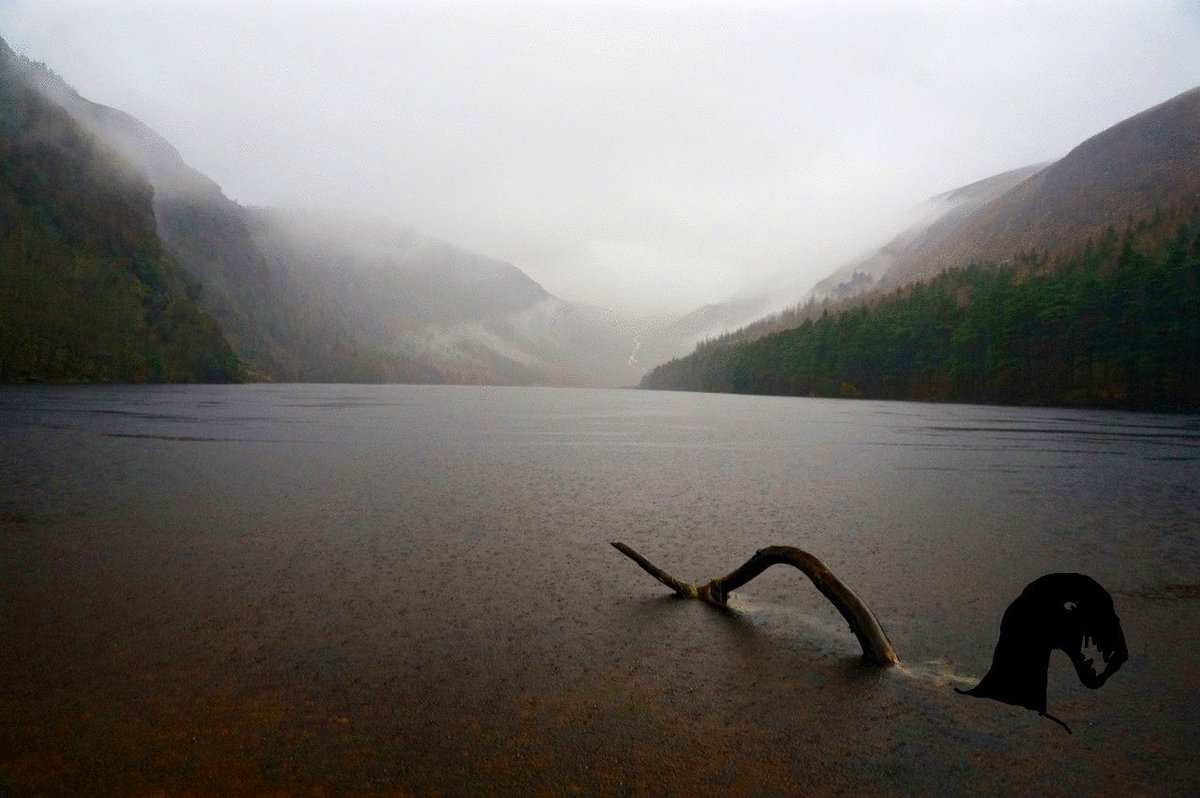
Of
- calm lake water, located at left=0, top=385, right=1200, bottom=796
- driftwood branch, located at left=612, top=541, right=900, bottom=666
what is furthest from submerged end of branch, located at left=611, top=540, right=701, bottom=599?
driftwood branch, located at left=612, top=541, right=900, bottom=666

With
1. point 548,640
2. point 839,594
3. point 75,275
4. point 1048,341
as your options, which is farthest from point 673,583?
point 75,275

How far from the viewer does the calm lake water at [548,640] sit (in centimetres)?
599

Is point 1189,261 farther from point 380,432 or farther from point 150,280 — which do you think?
point 150,280

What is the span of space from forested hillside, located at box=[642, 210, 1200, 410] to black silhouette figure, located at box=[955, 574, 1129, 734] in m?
93.4

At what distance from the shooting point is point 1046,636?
22.5 feet

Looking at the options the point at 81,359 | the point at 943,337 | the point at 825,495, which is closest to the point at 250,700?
the point at 825,495

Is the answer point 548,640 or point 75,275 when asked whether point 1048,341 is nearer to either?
point 548,640

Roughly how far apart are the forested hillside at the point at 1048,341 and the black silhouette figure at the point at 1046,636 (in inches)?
3676

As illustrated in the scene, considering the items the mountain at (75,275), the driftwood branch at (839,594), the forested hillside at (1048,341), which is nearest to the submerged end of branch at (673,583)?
the driftwood branch at (839,594)

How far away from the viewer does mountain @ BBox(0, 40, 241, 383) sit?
14169 centimetres

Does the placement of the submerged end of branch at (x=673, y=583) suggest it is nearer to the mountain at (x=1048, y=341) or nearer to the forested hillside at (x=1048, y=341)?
the mountain at (x=1048, y=341)

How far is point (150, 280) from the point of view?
610 feet

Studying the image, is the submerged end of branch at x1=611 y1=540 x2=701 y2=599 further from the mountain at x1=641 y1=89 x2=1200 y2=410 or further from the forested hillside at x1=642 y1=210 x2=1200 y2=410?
the forested hillside at x1=642 y1=210 x2=1200 y2=410

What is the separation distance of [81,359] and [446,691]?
570 feet
